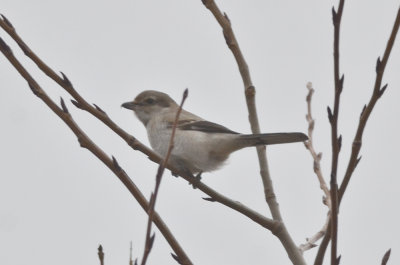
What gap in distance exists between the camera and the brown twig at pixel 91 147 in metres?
2.74

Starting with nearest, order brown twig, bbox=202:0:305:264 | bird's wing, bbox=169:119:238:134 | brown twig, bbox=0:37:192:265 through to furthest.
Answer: brown twig, bbox=0:37:192:265, brown twig, bbox=202:0:305:264, bird's wing, bbox=169:119:238:134

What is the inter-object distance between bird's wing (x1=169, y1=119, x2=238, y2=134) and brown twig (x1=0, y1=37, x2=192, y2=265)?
115 inches

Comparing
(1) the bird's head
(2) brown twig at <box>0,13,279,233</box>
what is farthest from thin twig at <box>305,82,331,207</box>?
(1) the bird's head

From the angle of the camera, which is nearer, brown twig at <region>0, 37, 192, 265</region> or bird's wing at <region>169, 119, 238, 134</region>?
brown twig at <region>0, 37, 192, 265</region>

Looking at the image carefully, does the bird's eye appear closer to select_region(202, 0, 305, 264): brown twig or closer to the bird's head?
the bird's head

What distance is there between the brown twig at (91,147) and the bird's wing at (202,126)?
2.92 metres

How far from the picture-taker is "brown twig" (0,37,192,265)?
2.74 metres

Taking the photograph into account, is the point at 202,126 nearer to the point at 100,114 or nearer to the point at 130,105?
the point at 130,105

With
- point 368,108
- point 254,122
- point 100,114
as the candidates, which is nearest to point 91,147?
point 100,114

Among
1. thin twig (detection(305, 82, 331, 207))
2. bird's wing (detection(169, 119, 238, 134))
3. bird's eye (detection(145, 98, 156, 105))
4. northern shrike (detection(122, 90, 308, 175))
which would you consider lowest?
thin twig (detection(305, 82, 331, 207))

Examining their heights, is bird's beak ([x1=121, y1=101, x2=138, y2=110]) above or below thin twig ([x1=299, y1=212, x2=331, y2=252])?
above

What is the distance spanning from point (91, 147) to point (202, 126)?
10.0 ft

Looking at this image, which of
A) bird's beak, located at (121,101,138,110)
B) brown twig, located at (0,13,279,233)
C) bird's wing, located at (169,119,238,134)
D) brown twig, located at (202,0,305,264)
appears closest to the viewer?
brown twig, located at (0,13,279,233)

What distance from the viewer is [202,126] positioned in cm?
593
